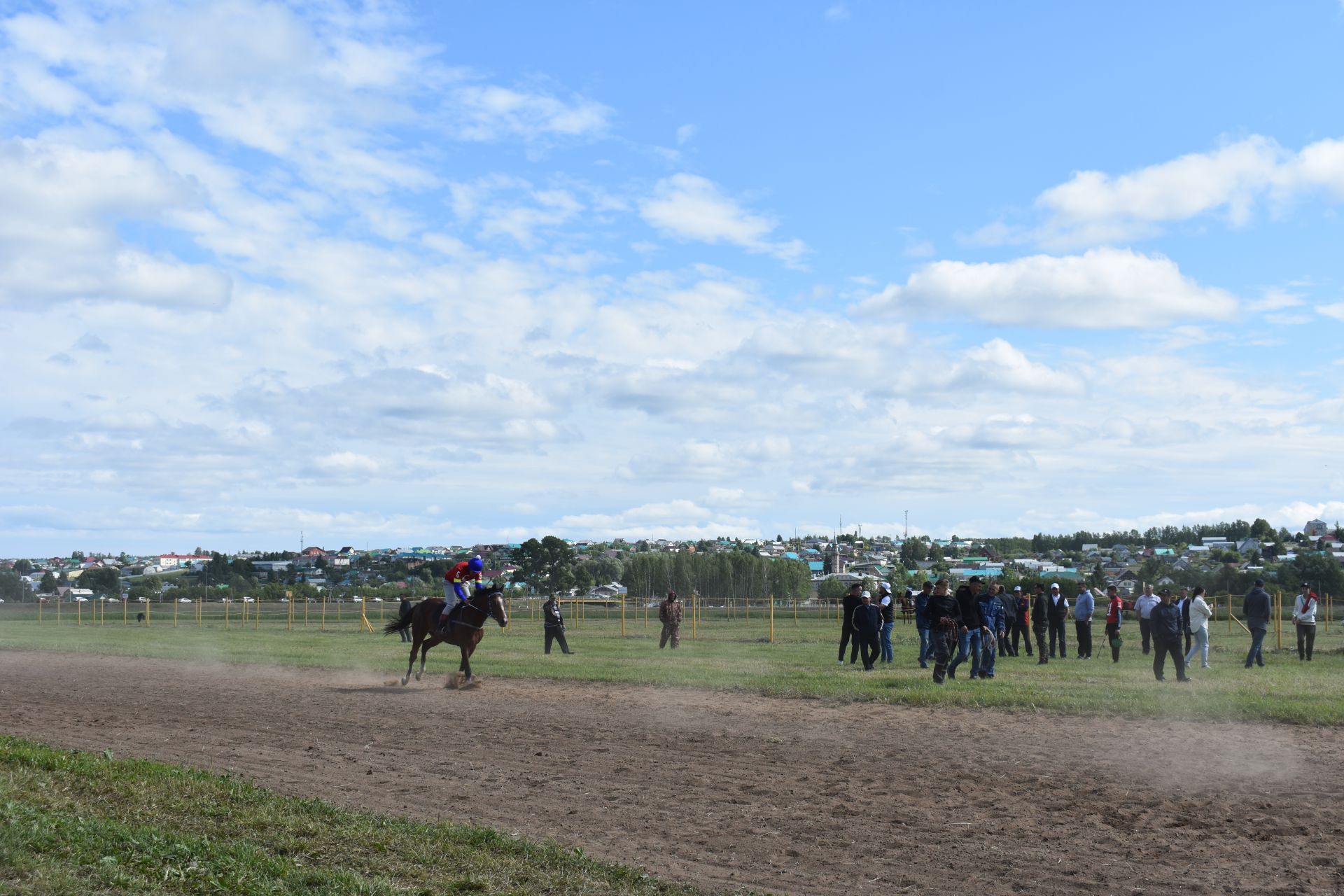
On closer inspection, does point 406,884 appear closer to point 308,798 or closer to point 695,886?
point 695,886

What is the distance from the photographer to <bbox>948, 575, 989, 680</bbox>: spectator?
65.6 ft

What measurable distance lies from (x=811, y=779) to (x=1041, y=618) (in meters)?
14.8

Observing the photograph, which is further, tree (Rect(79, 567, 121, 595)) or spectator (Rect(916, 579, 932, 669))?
tree (Rect(79, 567, 121, 595))

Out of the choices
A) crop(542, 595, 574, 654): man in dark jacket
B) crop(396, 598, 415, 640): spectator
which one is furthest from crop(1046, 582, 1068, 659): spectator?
crop(396, 598, 415, 640): spectator

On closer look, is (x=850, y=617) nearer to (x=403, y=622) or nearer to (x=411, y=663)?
(x=411, y=663)

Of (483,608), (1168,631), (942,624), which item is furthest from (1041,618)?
(483,608)

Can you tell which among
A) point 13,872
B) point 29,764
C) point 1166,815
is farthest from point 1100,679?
point 13,872

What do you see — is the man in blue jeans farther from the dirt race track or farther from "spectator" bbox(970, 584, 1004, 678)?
the dirt race track

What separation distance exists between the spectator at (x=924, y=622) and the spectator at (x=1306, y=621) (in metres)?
7.75

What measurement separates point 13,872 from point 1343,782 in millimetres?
10780

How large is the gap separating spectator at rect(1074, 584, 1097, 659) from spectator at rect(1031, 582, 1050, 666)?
858mm

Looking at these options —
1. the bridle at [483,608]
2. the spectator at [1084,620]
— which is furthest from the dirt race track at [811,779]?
the spectator at [1084,620]

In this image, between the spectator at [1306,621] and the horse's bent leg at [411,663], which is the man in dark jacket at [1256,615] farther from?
the horse's bent leg at [411,663]

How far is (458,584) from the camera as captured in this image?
2116cm
